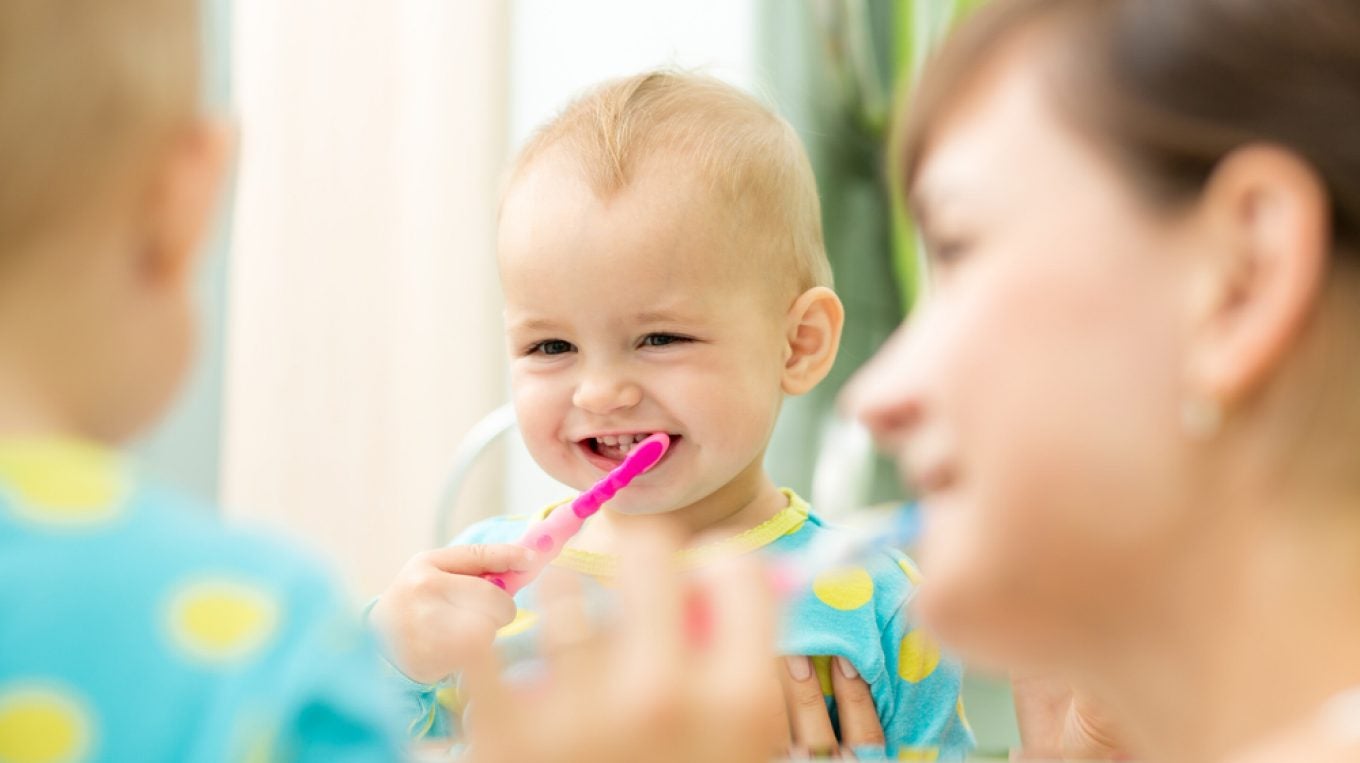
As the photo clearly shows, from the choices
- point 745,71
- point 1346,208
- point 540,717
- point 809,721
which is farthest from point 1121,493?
point 745,71

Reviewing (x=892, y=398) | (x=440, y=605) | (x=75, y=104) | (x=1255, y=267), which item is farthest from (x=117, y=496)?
(x=440, y=605)

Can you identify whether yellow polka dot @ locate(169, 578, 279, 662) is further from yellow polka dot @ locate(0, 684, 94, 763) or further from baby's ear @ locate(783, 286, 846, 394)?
baby's ear @ locate(783, 286, 846, 394)

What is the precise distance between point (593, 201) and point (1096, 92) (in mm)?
589

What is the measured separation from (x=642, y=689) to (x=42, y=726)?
0.19 metres

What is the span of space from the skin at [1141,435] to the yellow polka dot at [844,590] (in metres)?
0.54

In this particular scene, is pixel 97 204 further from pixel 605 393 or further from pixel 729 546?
pixel 729 546

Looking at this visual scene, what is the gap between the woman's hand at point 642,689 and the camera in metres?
0.48

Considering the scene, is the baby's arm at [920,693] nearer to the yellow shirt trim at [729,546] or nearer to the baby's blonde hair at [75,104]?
the yellow shirt trim at [729,546]

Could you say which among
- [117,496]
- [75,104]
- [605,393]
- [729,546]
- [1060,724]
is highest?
[75,104]

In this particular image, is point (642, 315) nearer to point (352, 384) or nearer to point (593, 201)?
point (593, 201)

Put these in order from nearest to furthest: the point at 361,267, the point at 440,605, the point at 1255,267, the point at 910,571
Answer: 1. the point at 1255,267
2. the point at 440,605
3. the point at 910,571
4. the point at 361,267

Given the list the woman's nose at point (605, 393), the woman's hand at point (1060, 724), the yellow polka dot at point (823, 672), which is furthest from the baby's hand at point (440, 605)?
the woman's hand at point (1060, 724)

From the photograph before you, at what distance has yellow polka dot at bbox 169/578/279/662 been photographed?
0.47 meters

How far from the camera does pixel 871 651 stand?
1152mm
